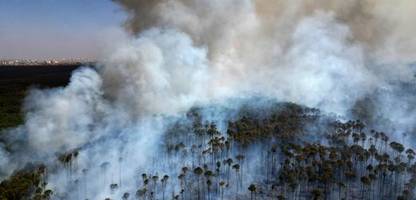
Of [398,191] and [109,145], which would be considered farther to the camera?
[109,145]

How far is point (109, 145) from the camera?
404ft

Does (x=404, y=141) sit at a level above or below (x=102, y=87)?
below

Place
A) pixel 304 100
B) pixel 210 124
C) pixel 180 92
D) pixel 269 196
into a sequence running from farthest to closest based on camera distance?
1. pixel 304 100
2. pixel 180 92
3. pixel 210 124
4. pixel 269 196

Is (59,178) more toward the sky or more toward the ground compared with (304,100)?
more toward the ground

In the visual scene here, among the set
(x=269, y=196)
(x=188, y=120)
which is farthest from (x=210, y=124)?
(x=269, y=196)

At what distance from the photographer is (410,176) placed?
386 ft

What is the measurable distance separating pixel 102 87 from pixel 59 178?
35.2 metres

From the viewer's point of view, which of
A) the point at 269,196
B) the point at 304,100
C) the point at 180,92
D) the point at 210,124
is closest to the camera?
the point at 269,196

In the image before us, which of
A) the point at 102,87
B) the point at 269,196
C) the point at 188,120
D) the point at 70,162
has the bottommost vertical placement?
the point at 269,196

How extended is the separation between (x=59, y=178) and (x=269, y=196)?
49982 millimetres

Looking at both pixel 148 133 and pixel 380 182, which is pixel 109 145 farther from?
pixel 380 182

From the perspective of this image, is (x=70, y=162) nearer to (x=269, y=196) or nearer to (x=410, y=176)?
(x=269, y=196)

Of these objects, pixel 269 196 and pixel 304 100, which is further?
pixel 304 100

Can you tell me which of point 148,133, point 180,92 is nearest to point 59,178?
point 148,133
